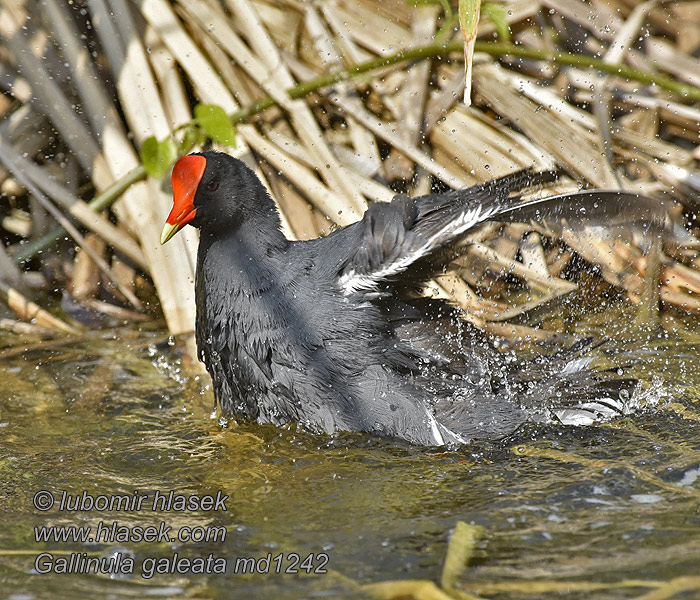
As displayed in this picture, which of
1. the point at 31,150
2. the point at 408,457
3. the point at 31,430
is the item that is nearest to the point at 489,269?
the point at 408,457

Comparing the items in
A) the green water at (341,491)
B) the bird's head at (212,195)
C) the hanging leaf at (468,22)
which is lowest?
the green water at (341,491)

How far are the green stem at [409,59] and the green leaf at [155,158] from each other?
4.6 inches

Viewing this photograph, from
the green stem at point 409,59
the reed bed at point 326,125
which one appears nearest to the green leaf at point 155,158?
the reed bed at point 326,125

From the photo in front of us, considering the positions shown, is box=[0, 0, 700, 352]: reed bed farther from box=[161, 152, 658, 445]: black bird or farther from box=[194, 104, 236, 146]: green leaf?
box=[161, 152, 658, 445]: black bird

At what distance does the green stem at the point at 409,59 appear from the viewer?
3.82 meters

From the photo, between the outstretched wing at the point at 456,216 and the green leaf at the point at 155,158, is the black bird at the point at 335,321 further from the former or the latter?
the green leaf at the point at 155,158

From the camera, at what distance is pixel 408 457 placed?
273 centimetres

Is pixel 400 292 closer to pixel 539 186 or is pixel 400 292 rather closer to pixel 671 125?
pixel 539 186

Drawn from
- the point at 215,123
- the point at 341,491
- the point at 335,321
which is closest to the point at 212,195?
the point at 335,321

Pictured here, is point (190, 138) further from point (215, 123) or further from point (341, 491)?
point (341, 491)

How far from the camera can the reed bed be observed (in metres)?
3.75

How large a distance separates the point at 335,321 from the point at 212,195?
55 cm

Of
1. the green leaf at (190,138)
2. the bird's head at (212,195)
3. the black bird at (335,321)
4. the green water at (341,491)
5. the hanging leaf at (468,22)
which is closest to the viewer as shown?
the green water at (341,491)

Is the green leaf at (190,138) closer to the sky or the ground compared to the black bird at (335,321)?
closer to the sky
